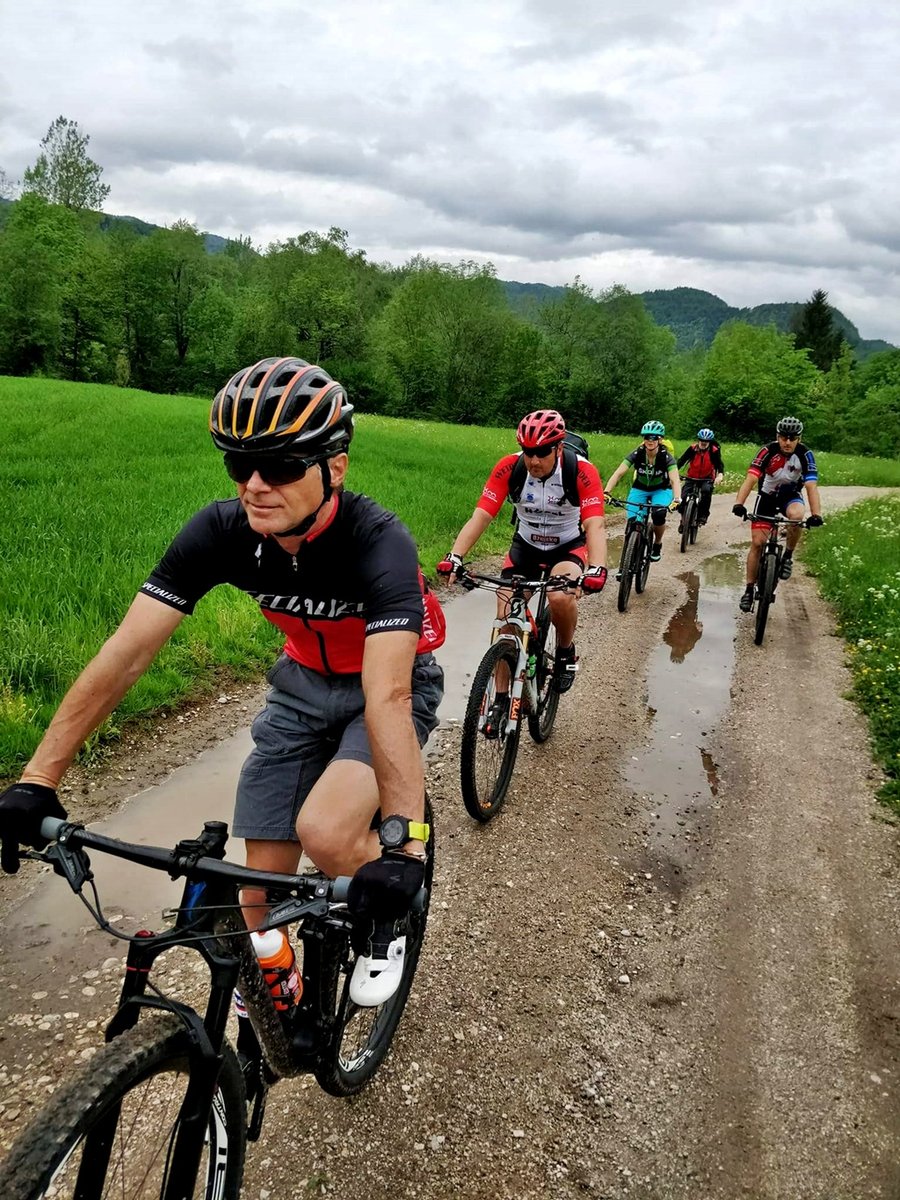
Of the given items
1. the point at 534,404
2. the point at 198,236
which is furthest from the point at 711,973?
the point at 198,236

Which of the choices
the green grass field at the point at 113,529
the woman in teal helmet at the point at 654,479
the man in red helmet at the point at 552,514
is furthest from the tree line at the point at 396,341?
the man in red helmet at the point at 552,514

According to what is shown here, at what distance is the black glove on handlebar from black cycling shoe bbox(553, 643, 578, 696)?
450 centimetres

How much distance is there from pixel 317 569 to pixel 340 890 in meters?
1.15

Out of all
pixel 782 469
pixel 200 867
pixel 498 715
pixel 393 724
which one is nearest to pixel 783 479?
pixel 782 469

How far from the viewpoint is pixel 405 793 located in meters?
2.18

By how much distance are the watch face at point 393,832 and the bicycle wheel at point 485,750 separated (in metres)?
2.49

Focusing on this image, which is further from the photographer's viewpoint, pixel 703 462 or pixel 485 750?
pixel 703 462

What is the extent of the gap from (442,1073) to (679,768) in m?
3.34

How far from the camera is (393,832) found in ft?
6.27

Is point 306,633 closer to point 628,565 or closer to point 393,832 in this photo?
point 393,832

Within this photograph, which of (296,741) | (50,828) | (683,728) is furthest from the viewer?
(683,728)

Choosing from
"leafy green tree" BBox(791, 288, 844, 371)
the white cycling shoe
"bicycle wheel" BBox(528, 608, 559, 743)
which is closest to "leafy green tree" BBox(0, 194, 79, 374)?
"bicycle wheel" BBox(528, 608, 559, 743)

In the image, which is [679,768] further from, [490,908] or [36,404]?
[36,404]

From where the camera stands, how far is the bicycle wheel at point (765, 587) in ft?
29.5
